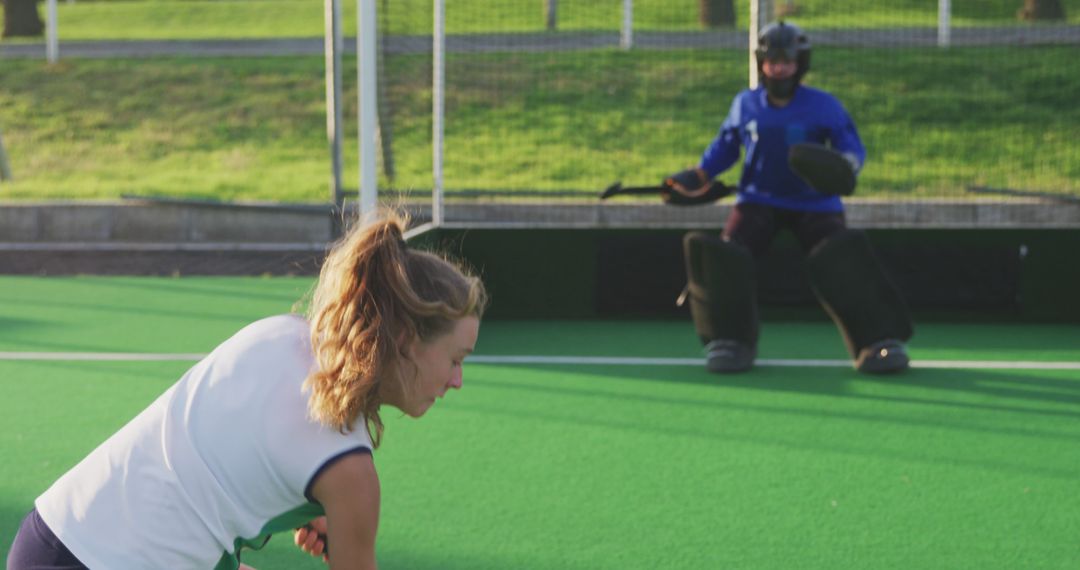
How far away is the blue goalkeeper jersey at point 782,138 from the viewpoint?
697 cm

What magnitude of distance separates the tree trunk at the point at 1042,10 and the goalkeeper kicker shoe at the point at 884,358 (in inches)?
355

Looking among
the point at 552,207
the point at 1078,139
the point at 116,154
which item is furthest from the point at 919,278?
the point at 116,154

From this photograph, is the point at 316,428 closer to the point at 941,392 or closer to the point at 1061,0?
the point at 941,392

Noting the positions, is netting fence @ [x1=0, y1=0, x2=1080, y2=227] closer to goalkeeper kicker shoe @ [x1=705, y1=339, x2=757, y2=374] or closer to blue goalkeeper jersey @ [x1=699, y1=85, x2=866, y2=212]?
blue goalkeeper jersey @ [x1=699, y1=85, x2=866, y2=212]

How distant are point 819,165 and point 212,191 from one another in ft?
30.4

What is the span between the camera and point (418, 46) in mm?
10859

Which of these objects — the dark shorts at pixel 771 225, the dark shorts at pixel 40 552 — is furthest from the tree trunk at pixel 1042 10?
the dark shorts at pixel 40 552

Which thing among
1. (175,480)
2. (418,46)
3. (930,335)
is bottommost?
(930,335)

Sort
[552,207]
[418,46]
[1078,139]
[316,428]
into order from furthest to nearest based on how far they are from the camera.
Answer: [1078,139] → [552,207] → [418,46] → [316,428]

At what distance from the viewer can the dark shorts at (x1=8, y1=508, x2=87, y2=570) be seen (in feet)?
7.88

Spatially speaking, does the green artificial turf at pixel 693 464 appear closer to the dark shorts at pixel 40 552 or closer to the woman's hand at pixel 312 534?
the woman's hand at pixel 312 534

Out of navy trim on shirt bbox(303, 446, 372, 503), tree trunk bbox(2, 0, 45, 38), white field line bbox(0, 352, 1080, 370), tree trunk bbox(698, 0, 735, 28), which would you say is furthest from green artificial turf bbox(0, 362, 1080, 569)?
tree trunk bbox(2, 0, 45, 38)

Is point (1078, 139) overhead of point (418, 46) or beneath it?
beneath

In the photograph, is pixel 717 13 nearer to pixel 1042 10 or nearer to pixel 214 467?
pixel 1042 10
